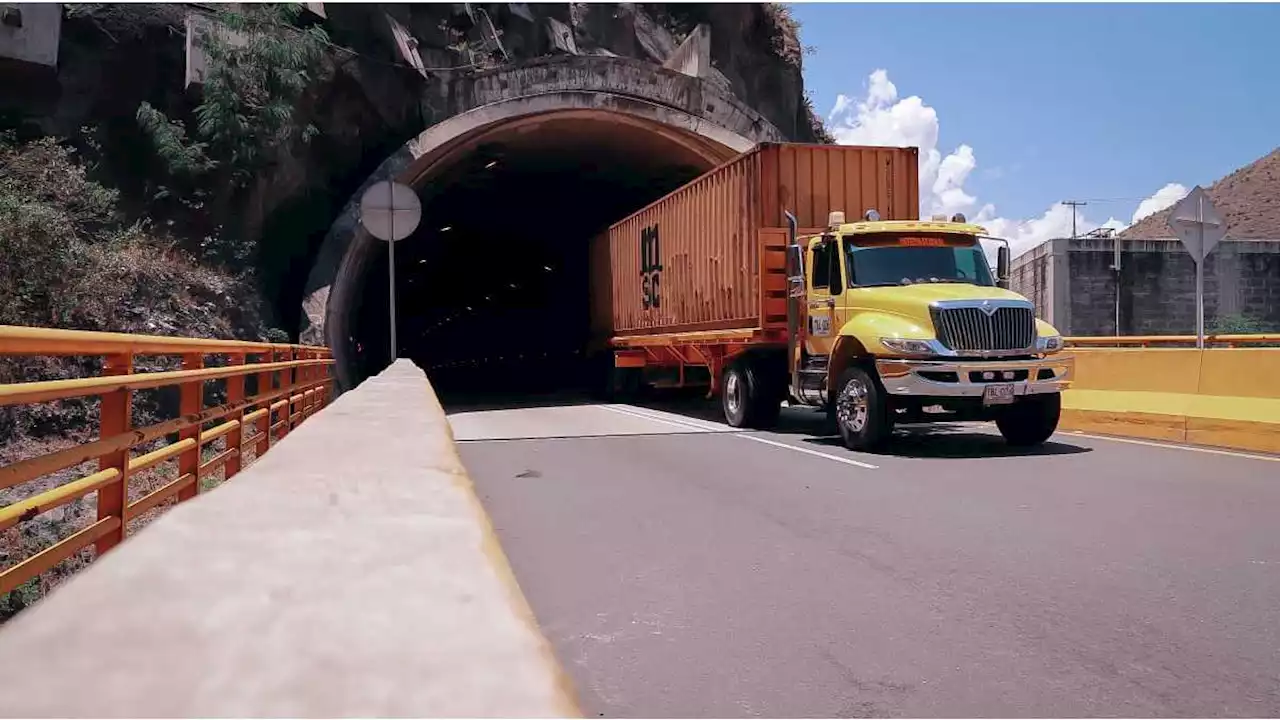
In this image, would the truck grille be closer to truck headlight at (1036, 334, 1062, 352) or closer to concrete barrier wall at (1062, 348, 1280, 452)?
truck headlight at (1036, 334, 1062, 352)

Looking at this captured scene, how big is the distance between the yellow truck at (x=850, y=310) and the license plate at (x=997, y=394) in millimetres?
25

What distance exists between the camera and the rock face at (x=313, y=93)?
19.4 meters

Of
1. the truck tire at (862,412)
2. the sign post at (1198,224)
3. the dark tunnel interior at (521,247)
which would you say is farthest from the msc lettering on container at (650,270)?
the sign post at (1198,224)

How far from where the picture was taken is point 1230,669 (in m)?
3.61

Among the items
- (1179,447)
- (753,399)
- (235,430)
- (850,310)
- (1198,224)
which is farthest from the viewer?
(753,399)

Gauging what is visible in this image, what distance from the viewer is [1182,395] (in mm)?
11281

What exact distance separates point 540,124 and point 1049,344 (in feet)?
45.3

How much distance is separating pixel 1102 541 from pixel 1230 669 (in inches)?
88.0

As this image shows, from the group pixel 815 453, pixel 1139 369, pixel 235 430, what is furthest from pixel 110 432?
pixel 1139 369

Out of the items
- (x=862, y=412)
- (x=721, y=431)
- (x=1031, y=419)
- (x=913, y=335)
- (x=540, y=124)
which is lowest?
(x=721, y=431)

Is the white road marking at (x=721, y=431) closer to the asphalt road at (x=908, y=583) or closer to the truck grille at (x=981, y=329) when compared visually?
the asphalt road at (x=908, y=583)

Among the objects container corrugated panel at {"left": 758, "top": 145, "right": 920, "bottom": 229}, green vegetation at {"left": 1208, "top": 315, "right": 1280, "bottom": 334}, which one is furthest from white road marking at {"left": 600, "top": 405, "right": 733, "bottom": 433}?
green vegetation at {"left": 1208, "top": 315, "right": 1280, "bottom": 334}

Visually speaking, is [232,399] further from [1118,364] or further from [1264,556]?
[1118,364]

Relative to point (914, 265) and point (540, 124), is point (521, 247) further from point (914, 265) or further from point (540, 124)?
point (914, 265)
